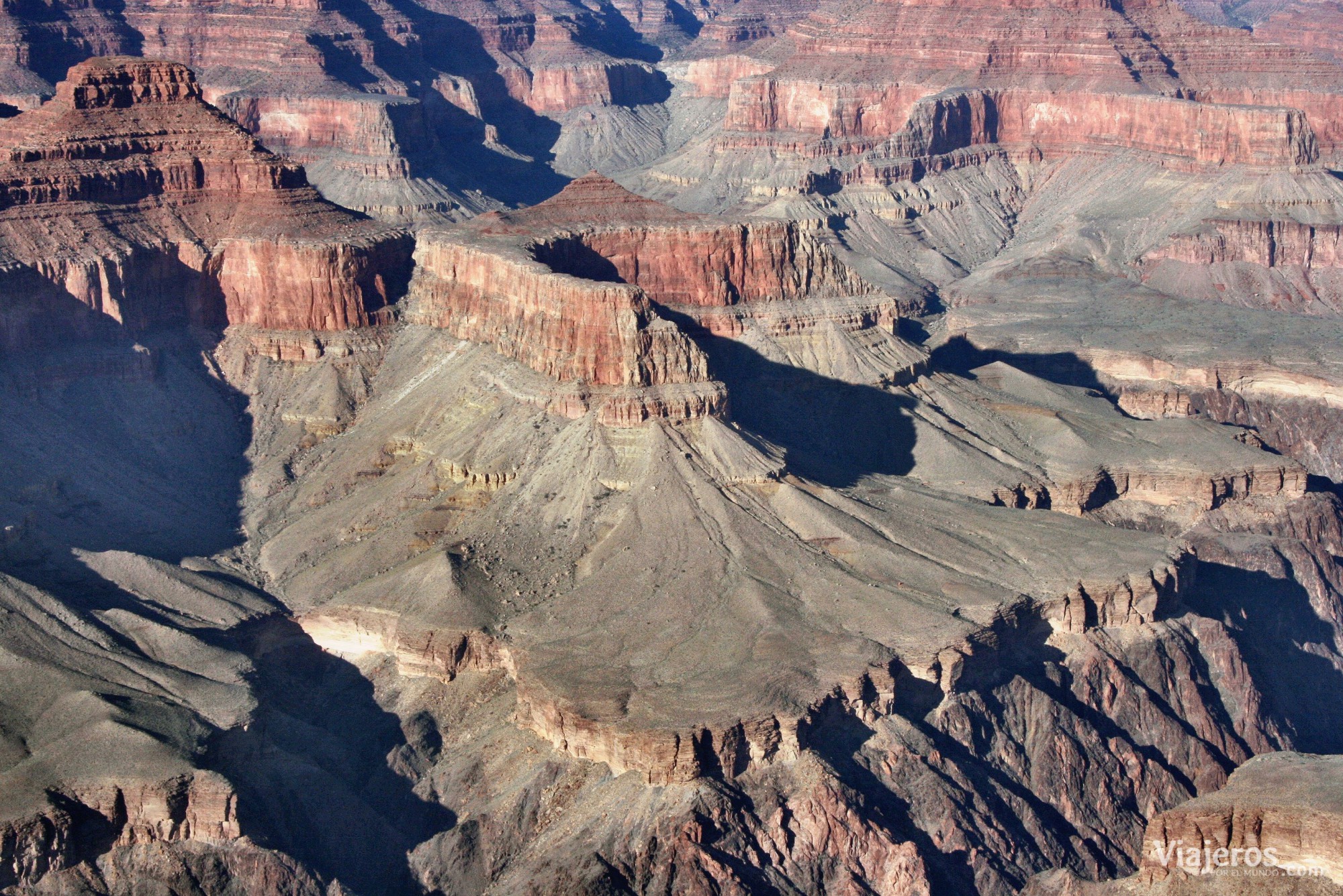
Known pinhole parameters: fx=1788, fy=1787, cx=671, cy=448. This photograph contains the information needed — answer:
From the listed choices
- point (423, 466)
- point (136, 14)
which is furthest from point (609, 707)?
point (136, 14)

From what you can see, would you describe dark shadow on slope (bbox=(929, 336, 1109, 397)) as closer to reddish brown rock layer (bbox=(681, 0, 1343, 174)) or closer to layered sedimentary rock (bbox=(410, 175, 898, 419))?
layered sedimentary rock (bbox=(410, 175, 898, 419))

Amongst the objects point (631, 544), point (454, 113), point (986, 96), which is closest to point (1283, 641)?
point (631, 544)

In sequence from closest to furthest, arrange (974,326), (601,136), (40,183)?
(40,183) → (974,326) → (601,136)

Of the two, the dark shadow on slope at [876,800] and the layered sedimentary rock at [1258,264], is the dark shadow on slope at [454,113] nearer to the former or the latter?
the layered sedimentary rock at [1258,264]

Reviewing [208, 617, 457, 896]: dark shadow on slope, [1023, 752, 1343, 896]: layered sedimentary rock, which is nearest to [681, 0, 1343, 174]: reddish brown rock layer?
[208, 617, 457, 896]: dark shadow on slope

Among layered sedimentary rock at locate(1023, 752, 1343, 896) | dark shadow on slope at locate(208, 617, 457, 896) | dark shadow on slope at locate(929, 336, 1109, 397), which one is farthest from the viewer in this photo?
dark shadow on slope at locate(929, 336, 1109, 397)

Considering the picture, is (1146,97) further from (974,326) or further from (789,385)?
(789,385)

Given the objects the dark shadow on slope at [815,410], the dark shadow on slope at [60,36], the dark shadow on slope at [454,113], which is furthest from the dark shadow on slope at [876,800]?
the dark shadow on slope at [60,36]
